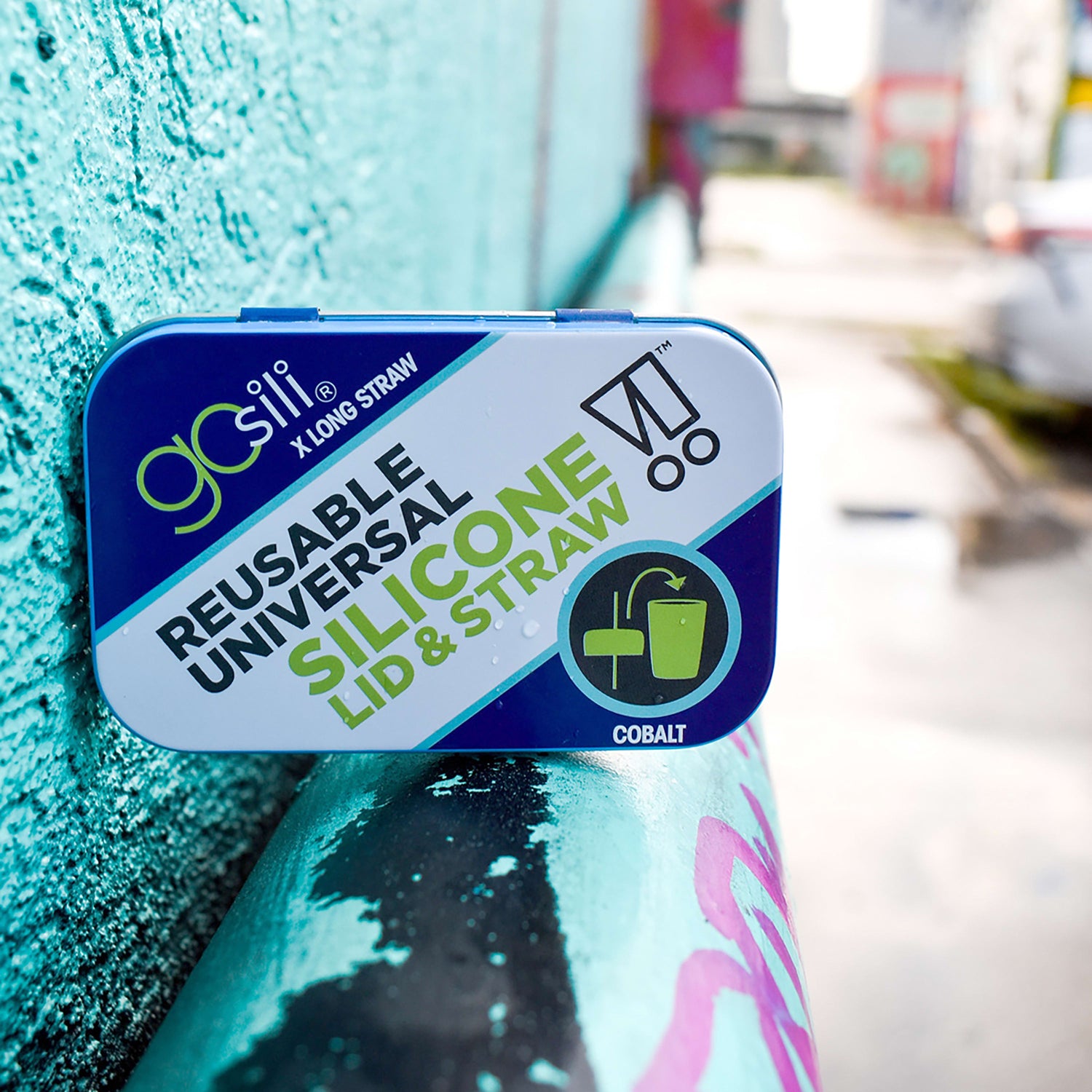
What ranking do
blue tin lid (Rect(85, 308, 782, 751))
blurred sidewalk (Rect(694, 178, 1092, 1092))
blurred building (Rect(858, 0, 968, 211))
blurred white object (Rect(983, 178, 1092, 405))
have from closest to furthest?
1. blue tin lid (Rect(85, 308, 782, 751))
2. blurred sidewalk (Rect(694, 178, 1092, 1092))
3. blurred white object (Rect(983, 178, 1092, 405))
4. blurred building (Rect(858, 0, 968, 211))

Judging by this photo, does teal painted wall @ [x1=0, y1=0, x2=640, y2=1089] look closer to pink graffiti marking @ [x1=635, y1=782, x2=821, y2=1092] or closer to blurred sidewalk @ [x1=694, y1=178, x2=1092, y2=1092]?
pink graffiti marking @ [x1=635, y1=782, x2=821, y2=1092]

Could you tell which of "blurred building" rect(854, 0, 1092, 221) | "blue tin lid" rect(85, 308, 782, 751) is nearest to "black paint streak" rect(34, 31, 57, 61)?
"blue tin lid" rect(85, 308, 782, 751)

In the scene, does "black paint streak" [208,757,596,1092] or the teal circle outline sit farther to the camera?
the teal circle outline

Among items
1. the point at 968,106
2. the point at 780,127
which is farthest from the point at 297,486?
the point at 780,127

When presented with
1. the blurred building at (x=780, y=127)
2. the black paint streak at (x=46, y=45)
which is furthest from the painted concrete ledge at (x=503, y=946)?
the blurred building at (x=780, y=127)

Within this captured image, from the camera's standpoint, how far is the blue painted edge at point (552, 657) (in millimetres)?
505

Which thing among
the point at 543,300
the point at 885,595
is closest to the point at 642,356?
the point at 543,300

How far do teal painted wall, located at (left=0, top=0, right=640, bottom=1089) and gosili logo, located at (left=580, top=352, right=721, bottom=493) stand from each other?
8.9 inches

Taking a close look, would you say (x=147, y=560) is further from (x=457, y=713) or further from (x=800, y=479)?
(x=800, y=479)

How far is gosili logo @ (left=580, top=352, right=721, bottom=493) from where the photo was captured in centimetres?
48

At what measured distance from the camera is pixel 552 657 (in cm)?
52

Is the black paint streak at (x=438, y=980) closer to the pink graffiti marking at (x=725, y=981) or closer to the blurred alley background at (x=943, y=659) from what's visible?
the pink graffiti marking at (x=725, y=981)

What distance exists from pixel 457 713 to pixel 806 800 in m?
1.43

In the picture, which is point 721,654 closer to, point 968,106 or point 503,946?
point 503,946
